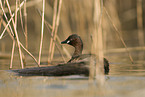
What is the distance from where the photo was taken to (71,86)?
4414 mm

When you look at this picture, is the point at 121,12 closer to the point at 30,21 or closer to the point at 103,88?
the point at 30,21

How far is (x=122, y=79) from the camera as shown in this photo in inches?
198

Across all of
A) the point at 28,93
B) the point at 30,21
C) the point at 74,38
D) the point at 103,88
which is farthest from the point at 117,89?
the point at 30,21

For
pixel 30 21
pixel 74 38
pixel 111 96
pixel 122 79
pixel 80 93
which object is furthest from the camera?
pixel 30 21

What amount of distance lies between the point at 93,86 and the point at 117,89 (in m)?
0.34

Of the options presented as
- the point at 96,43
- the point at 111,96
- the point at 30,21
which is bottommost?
the point at 111,96

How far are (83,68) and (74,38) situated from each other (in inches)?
94.9

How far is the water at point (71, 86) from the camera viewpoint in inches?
156

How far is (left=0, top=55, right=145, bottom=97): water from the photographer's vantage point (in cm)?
395

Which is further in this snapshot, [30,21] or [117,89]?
[30,21]

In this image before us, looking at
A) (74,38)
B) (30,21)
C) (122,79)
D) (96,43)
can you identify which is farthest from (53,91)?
(30,21)

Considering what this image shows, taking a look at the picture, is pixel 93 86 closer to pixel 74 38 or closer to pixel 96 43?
pixel 96 43

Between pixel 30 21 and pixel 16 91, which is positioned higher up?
pixel 30 21

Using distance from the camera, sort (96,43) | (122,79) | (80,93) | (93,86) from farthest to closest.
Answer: (122,79) → (96,43) → (93,86) → (80,93)
